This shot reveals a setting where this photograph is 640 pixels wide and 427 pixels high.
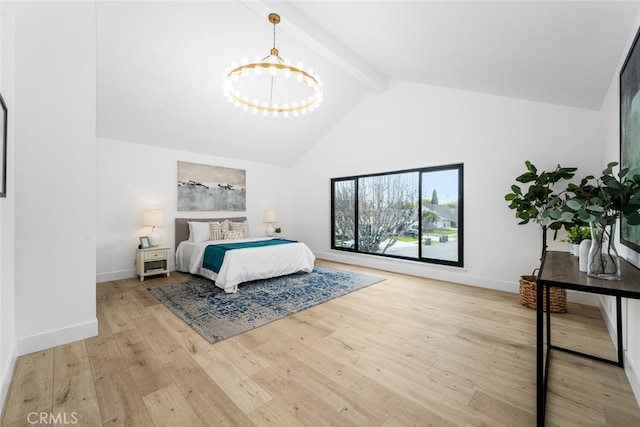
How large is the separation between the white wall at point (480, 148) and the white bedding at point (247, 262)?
5.27 feet

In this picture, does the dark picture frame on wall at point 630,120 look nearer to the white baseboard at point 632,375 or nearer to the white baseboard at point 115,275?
the white baseboard at point 632,375

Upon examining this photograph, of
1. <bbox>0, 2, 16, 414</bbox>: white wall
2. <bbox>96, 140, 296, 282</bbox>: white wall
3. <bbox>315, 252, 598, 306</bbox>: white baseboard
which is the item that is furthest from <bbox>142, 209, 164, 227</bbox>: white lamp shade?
<bbox>315, 252, 598, 306</bbox>: white baseboard

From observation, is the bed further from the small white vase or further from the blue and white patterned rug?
the small white vase

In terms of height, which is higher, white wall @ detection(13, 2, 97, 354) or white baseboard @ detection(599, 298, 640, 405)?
white wall @ detection(13, 2, 97, 354)

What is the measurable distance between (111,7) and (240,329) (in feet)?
11.6

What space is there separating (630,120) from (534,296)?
6.81 ft

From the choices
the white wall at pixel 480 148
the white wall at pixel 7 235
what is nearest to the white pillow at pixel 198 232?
the white wall at pixel 7 235

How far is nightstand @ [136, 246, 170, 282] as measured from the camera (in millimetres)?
4255

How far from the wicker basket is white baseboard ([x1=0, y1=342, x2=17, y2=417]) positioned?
448 centimetres

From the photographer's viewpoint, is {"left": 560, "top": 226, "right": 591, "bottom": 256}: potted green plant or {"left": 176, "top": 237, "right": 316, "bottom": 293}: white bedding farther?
{"left": 176, "top": 237, "right": 316, "bottom": 293}: white bedding

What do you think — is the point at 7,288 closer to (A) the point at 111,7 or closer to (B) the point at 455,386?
(A) the point at 111,7

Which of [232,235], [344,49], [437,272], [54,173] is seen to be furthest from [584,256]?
[232,235]

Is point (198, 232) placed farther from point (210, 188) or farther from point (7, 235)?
point (7, 235)

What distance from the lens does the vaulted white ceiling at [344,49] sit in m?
2.07
